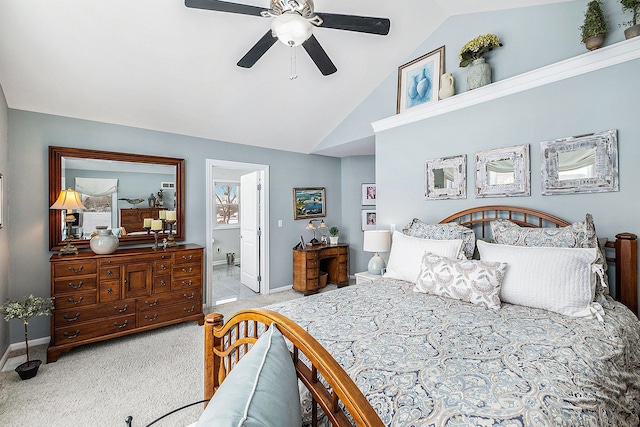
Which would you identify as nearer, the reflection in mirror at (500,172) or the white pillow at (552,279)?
the white pillow at (552,279)

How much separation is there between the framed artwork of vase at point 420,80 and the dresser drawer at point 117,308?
3.74 metres

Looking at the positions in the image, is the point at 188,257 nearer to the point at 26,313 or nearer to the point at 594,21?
the point at 26,313

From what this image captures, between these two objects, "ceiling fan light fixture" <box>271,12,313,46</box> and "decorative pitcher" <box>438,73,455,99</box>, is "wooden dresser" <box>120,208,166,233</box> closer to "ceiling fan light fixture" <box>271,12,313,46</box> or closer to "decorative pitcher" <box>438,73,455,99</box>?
"ceiling fan light fixture" <box>271,12,313,46</box>

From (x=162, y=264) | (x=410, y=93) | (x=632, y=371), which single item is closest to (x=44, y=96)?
(x=162, y=264)

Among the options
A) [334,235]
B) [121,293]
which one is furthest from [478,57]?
[121,293]

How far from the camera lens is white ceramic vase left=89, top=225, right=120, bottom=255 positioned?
2.97 m

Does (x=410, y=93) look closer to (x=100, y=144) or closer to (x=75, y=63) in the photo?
(x=75, y=63)

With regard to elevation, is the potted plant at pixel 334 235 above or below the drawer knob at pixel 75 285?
above

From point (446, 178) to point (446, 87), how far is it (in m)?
0.93

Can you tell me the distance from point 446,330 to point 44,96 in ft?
13.3

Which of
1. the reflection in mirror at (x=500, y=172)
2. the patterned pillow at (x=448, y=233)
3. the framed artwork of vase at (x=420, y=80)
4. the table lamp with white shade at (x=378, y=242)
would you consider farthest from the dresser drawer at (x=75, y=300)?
the reflection in mirror at (x=500, y=172)

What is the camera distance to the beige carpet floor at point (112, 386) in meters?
1.96

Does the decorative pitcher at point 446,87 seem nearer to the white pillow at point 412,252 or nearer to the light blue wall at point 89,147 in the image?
the white pillow at point 412,252

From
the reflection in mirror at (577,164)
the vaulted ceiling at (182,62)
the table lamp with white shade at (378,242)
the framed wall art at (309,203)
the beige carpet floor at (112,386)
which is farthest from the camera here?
the framed wall art at (309,203)
